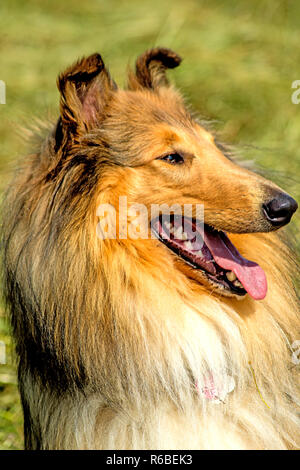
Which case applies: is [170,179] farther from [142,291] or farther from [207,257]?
[142,291]

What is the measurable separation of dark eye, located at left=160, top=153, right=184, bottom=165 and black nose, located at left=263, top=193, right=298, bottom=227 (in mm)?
446

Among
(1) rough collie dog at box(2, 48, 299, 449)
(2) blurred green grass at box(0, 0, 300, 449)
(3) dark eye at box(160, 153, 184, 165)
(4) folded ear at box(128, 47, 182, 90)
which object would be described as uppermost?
(2) blurred green grass at box(0, 0, 300, 449)

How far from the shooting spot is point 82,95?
2994 millimetres

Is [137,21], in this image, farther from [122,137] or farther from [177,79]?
[122,137]

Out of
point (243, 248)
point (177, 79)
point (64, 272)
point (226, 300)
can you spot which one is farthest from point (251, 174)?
point (177, 79)

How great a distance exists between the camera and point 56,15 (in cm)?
1030

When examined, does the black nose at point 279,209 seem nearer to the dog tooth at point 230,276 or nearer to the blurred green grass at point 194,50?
the dog tooth at point 230,276

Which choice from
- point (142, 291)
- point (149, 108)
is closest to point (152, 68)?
point (149, 108)

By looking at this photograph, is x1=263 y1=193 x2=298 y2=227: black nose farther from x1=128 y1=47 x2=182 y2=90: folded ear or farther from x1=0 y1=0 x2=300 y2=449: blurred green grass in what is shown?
x1=0 y1=0 x2=300 y2=449: blurred green grass

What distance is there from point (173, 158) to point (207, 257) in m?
0.48

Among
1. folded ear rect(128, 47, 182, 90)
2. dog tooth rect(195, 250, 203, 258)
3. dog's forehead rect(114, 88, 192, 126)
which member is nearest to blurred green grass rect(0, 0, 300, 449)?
folded ear rect(128, 47, 182, 90)

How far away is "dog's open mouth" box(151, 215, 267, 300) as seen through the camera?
2947 millimetres

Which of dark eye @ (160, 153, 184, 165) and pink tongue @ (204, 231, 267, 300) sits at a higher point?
dark eye @ (160, 153, 184, 165)

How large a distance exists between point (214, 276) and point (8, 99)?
575 centimetres
